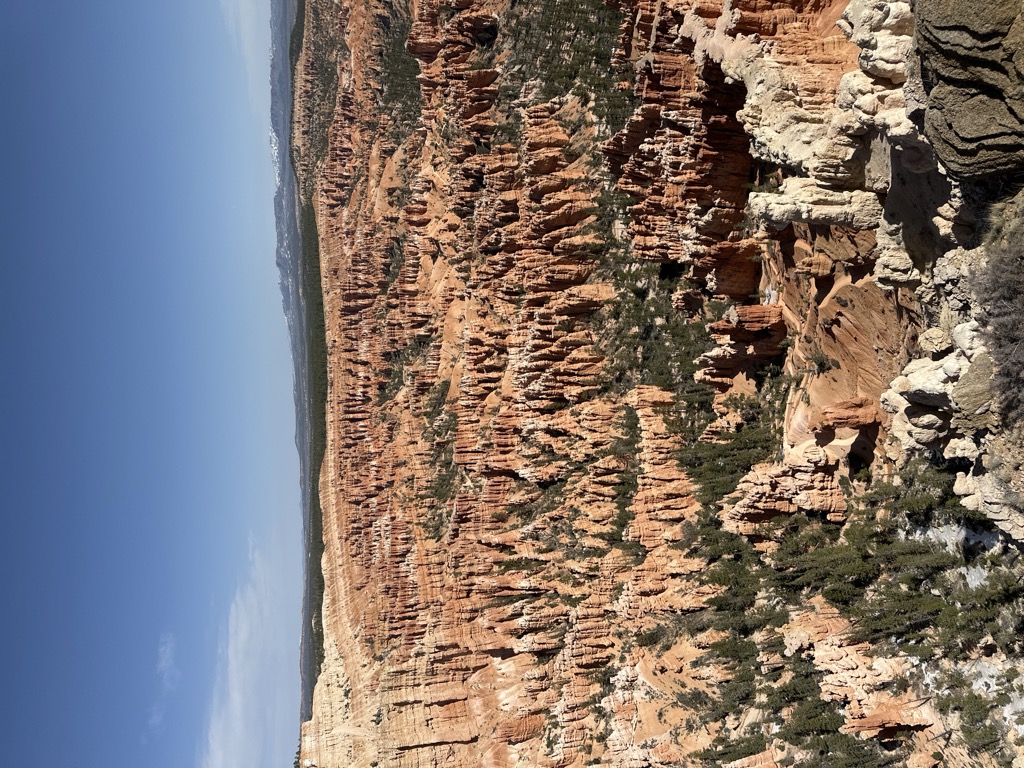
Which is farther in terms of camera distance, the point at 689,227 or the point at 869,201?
the point at 689,227

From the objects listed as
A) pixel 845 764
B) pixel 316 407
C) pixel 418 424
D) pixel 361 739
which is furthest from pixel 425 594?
pixel 316 407

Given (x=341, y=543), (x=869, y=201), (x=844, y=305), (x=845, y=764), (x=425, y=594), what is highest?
(x=869, y=201)

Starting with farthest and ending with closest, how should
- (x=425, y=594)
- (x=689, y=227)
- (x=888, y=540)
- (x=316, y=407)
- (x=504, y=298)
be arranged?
(x=316, y=407) → (x=425, y=594) → (x=504, y=298) → (x=689, y=227) → (x=888, y=540)

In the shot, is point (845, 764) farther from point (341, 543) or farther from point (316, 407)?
point (316, 407)

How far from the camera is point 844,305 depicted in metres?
14.9

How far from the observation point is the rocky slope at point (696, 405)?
991cm

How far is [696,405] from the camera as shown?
22.6 metres

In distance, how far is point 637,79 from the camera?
2398 cm

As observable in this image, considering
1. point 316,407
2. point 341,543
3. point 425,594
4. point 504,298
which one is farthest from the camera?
point 316,407

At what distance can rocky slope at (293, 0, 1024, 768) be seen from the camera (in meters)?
9.91

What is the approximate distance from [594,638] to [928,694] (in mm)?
12827

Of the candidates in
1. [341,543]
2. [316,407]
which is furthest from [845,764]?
[316,407]

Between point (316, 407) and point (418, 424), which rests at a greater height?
point (418, 424)

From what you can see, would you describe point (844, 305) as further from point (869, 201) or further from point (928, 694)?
point (928, 694)
